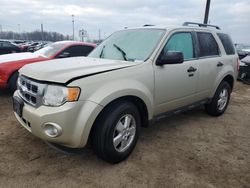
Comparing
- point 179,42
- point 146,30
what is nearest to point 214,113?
point 179,42

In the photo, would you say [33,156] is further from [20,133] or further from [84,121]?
[84,121]

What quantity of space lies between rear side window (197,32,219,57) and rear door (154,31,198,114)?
28cm

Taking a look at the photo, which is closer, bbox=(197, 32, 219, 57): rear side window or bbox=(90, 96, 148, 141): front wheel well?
bbox=(90, 96, 148, 141): front wheel well

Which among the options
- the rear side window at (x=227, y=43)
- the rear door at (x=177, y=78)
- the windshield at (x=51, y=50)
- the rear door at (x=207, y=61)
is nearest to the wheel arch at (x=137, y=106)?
the rear door at (x=177, y=78)

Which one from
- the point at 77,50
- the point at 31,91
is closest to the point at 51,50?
the point at 77,50

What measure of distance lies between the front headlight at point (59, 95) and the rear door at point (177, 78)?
1304mm

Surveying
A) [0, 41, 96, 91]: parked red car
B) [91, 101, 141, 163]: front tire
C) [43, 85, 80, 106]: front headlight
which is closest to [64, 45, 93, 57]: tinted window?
[0, 41, 96, 91]: parked red car

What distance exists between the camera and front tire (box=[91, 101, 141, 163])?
2918 mm

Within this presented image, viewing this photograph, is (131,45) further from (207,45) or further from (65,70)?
(207,45)

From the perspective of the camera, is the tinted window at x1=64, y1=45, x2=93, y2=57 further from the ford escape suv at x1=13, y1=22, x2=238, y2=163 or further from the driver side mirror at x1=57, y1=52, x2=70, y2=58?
the ford escape suv at x1=13, y1=22, x2=238, y2=163

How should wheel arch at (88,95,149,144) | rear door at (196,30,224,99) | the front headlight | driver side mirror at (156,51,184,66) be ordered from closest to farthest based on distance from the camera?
the front headlight, wheel arch at (88,95,149,144), driver side mirror at (156,51,184,66), rear door at (196,30,224,99)

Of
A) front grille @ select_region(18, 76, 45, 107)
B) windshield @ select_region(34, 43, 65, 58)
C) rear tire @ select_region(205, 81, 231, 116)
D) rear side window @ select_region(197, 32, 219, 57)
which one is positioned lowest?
rear tire @ select_region(205, 81, 231, 116)

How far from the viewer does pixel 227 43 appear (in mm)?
5289

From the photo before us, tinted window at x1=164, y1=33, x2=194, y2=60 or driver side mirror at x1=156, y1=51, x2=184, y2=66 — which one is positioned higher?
tinted window at x1=164, y1=33, x2=194, y2=60
